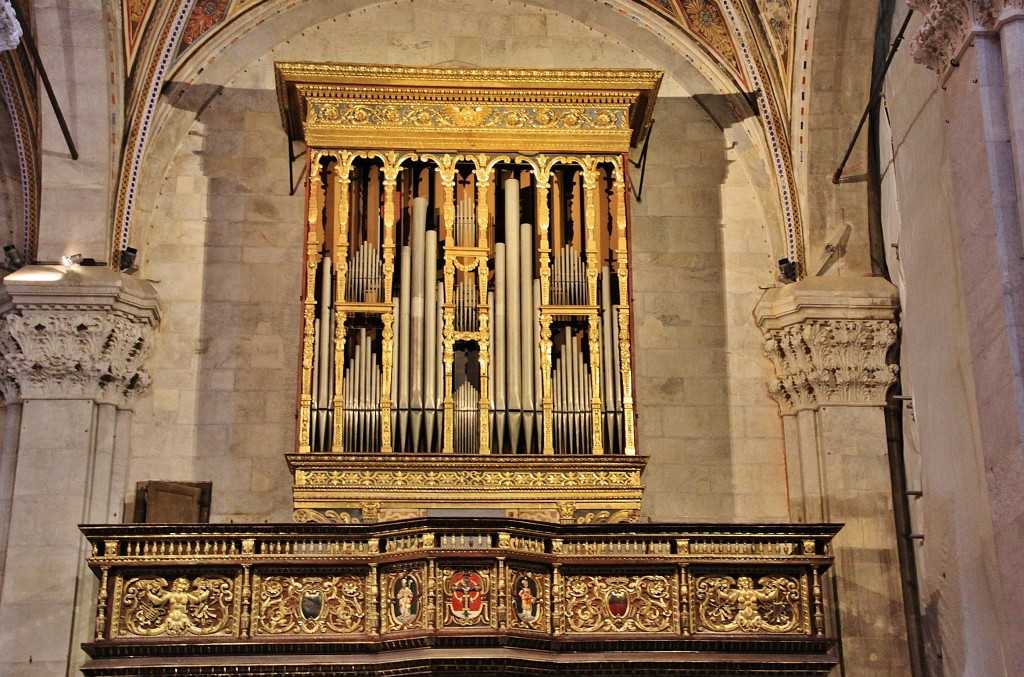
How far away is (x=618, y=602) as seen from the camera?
39.8 ft

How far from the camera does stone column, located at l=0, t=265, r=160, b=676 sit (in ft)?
44.4

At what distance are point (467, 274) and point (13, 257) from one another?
4.49 metres

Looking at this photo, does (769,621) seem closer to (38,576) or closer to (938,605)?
(938,605)

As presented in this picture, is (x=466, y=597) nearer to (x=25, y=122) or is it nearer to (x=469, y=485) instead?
(x=469, y=485)

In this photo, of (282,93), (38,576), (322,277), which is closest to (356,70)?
(282,93)

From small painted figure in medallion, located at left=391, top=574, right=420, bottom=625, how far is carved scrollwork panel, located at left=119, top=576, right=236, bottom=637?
1316 mm

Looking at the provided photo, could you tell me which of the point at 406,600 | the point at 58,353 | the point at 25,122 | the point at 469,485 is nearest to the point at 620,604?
the point at 406,600

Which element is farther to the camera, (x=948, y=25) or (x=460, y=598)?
(x=460, y=598)

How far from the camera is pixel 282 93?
1471 cm

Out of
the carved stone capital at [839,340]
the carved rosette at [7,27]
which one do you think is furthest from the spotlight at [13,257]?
the carved stone capital at [839,340]

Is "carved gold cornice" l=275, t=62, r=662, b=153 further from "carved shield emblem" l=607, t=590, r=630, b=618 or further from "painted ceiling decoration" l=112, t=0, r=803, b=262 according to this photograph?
"carved shield emblem" l=607, t=590, r=630, b=618

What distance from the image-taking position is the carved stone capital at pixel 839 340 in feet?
47.9

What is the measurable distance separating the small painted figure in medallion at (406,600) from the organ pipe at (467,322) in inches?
73.0

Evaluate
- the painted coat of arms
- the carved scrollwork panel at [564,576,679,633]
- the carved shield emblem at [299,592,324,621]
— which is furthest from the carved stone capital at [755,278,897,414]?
the carved shield emblem at [299,592,324,621]
